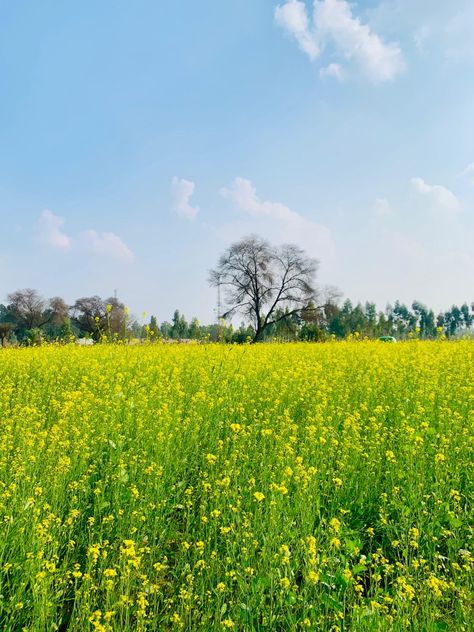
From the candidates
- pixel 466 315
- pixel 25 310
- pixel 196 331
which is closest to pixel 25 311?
pixel 25 310

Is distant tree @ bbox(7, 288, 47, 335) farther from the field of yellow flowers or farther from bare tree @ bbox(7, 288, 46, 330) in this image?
the field of yellow flowers

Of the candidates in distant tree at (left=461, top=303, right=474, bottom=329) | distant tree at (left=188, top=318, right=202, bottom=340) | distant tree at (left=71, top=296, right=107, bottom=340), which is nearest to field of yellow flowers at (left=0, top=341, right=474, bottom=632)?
distant tree at (left=188, top=318, right=202, bottom=340)

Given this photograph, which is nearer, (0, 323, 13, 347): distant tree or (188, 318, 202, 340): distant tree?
(188, 318, 202, 340): distant tree

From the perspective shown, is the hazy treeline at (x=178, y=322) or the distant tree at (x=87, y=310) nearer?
the hazy treeline at (x=178, y=322)

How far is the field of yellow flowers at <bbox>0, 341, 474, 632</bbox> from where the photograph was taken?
2.45 metres

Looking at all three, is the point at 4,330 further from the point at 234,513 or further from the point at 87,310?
the point at 234,513

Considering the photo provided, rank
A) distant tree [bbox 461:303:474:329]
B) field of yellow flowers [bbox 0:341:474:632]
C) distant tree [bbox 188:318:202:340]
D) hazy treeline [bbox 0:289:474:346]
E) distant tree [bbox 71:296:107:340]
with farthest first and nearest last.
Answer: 1. distant tree [bbox 461:303:474:329]
2. distant tree [bbox 71:296:107:340]
3. hazy treeline [bbox 0:289:474:346]
4. distant tree [bbox 188:318:202:340]
5. field of yellow flowers [bbox 0:341:474:632]

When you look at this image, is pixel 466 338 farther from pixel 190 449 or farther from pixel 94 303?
pixel 94 303

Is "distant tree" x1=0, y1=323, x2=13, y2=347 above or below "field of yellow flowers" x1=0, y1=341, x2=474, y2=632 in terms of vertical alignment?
above

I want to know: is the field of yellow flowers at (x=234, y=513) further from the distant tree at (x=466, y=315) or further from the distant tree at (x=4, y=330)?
the distant tree at (x=466, y=315)

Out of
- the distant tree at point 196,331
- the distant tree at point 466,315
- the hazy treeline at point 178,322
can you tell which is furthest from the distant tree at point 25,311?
the distant tree at point 466,315

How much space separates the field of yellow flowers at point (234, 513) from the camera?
8.04ft

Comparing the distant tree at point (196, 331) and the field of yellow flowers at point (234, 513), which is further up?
the distant tree at point (196, 331)

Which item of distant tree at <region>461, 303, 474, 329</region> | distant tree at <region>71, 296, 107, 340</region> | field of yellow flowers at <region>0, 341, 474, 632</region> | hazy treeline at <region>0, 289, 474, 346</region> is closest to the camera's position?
field of yellow flowers at <region>0, 341, 474, 632</region>
